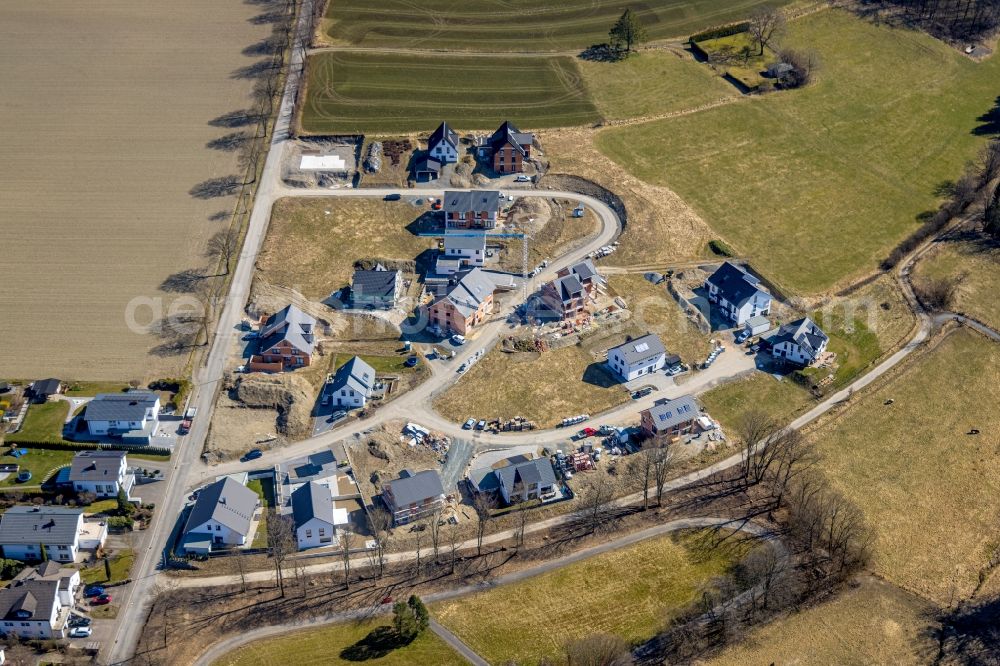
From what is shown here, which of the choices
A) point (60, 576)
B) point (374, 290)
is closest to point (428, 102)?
point (374, 290)

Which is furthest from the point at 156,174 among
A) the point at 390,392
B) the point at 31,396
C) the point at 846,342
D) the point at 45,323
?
the point at 846,342

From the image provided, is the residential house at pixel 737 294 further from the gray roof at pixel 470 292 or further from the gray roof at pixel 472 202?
the gray roof at pixel 472 202

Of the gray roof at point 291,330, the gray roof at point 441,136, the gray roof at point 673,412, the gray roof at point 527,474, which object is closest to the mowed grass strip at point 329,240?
the gray roof at point 291,330

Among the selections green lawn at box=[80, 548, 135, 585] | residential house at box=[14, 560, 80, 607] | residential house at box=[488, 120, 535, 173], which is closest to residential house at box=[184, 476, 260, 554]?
green lawn at box=[80, 548, 135, 585]

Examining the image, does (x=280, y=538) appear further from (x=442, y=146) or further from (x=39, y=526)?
(x=442, y=146)

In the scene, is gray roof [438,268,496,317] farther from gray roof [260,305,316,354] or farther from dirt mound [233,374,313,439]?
dirt mound [233,374,313,439]

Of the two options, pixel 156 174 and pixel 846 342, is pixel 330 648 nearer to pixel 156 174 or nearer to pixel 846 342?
pixel 846 342
